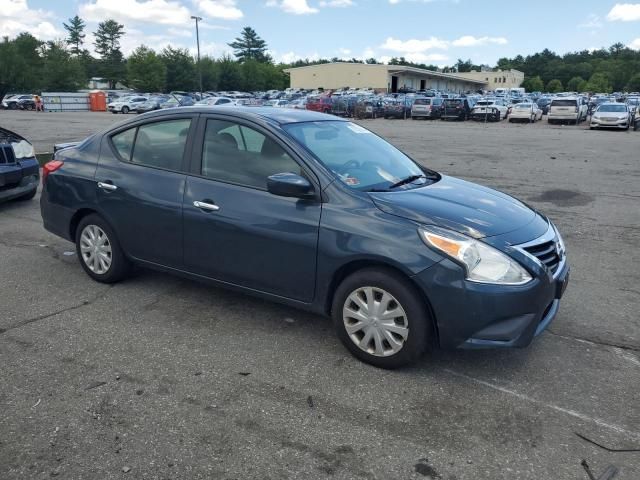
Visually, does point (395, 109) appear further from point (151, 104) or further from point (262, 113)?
point (262, 113)

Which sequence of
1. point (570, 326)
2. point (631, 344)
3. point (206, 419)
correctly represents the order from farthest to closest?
point (570, 326) → point (631, 344) → point (206, 419)

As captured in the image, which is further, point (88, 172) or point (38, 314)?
point (88, 172)

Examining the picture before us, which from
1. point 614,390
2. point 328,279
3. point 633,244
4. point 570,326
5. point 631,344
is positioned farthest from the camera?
point 633,244

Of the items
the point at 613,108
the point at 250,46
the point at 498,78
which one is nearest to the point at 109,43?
the point at 250,46

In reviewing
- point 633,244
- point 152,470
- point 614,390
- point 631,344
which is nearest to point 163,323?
point 152,470

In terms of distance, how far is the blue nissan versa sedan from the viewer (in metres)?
3.28

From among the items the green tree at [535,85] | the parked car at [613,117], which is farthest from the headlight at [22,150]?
the green tree at [535,85]

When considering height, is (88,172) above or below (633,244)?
above

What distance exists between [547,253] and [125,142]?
3575 mm

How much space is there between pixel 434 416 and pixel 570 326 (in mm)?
1821

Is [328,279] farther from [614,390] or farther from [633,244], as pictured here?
[633,244]

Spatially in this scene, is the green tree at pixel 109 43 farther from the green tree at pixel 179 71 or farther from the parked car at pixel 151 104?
the parked car at pixel 151 104

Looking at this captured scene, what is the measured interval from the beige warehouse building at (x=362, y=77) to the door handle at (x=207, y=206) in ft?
297

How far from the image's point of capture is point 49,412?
3.06 m
